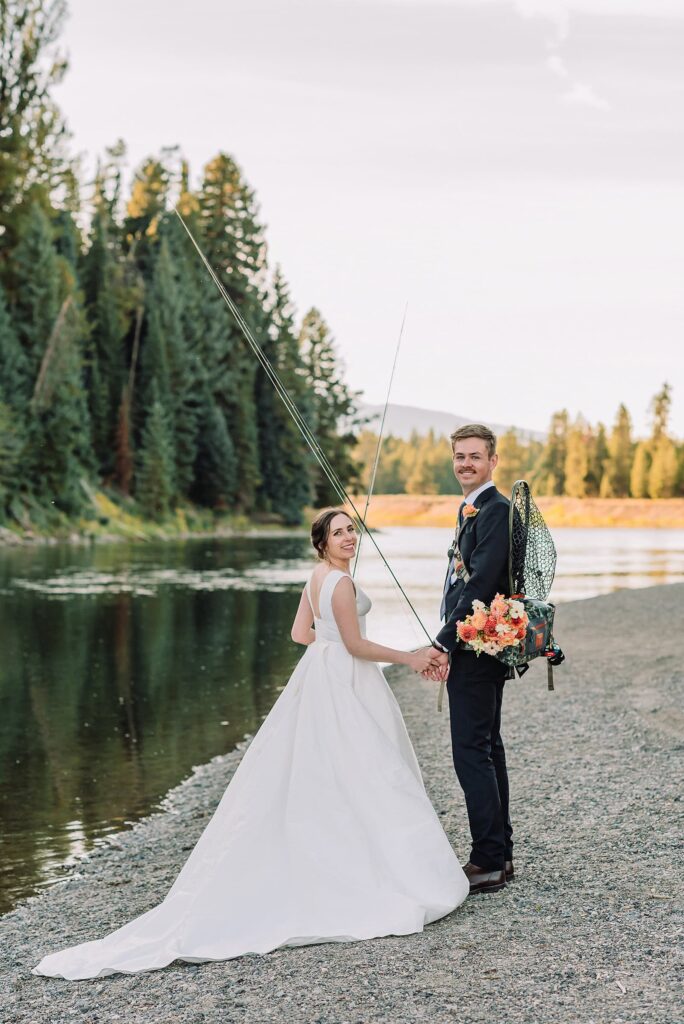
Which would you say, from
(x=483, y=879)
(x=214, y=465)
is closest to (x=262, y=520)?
(x=214, y=465)

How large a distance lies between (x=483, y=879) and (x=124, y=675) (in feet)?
36.2

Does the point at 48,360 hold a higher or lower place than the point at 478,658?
higher

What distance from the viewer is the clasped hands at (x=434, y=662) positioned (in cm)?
525

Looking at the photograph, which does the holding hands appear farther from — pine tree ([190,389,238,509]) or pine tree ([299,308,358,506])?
pine tree ([299,308,358,506])

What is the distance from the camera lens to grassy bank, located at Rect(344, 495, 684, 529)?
121438 millimetres

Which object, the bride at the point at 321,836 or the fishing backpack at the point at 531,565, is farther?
the fishing backpack at the point at 531,565

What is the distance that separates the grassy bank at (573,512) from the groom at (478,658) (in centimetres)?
11183

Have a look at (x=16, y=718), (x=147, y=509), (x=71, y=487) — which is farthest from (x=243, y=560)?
(x=16, y=718)

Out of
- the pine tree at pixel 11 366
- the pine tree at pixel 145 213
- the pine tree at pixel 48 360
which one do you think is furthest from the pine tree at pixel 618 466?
the pine tree at pixel 11 366

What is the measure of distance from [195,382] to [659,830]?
6386 cm

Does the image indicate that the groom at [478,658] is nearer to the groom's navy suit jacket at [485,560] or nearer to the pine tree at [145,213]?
the groom's navy suit jacket at [485,560]

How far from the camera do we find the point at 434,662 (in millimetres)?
5262

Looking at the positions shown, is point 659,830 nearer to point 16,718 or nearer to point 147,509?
point 16,718

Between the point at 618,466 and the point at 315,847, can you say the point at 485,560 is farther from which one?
the point at 618,466
